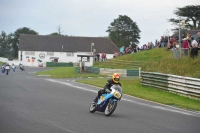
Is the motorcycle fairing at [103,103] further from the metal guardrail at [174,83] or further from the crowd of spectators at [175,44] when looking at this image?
the crowd of spectators at [175,44]

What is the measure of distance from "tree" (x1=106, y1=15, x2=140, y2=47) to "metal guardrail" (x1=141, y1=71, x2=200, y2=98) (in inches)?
3783

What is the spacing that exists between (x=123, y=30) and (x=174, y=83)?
102699 millimetres

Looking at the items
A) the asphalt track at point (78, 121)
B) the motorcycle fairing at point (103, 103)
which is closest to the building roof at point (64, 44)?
the asphalt track at point (78, 121)

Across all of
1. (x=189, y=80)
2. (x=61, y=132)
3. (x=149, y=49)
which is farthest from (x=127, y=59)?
(x=61, y=132)

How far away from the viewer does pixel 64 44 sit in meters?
112

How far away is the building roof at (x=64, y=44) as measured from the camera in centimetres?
11088

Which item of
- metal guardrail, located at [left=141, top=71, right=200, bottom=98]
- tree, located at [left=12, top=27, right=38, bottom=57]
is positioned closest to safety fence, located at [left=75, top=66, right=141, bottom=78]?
metal guardrail, located at [left=141, top=71, right=200, bottom=98]

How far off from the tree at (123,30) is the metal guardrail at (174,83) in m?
96.1

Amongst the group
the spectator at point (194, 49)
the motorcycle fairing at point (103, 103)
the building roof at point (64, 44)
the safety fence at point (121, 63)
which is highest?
the building roof at point (64, 44)

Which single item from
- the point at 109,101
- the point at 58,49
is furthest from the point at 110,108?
the point at 58,49

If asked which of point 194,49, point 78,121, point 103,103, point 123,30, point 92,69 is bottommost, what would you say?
point 78,121

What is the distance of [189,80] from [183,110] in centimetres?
513

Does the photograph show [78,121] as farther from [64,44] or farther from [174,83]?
[64,44]

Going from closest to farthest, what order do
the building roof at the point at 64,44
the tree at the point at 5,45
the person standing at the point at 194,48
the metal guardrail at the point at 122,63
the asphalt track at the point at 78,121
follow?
the asphalt track at the point at 78,121 < the person standing at the point at 194,48 < the metal guardrail at the point at 122,63 < the building roof at the point at 64,44 < the tree at the point at 5,45
